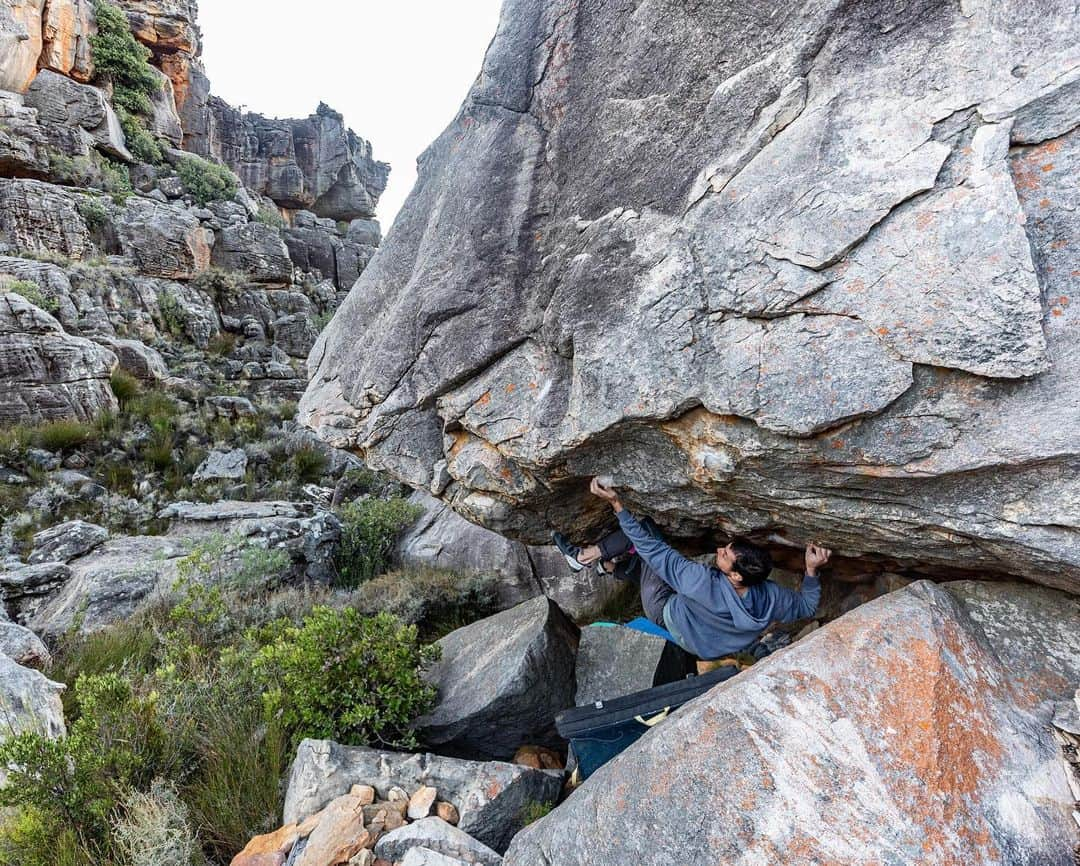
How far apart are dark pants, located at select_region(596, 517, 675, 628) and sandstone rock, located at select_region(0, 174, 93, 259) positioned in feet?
49.9

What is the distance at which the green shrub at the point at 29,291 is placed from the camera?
10.7 meters

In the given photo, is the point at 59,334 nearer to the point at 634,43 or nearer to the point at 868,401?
the point at 634,43

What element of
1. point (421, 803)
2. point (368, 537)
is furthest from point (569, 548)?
point (368, 537)

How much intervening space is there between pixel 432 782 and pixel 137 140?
76.7 feet

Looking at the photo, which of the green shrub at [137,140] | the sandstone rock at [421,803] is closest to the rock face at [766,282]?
the sandstone rock at [421,803]

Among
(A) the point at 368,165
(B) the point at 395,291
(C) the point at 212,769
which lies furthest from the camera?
(A) the point at 368,165

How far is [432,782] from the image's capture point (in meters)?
3.09

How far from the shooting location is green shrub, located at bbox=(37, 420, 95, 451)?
9.04 meters

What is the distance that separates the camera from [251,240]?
671 inches

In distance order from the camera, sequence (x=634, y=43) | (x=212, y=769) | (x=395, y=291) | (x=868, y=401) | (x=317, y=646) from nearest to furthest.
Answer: (x=868, y=401) → (x=634, y=43) → (x=212, y=769) → (x=317, y=646) → (x=395, y=291)

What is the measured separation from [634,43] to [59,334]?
1127 cm

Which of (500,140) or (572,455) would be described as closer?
(572,455)

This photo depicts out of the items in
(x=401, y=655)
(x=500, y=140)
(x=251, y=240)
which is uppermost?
(x=251, y=240)

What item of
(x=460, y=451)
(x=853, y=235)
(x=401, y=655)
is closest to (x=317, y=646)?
(x=401, y=655)
